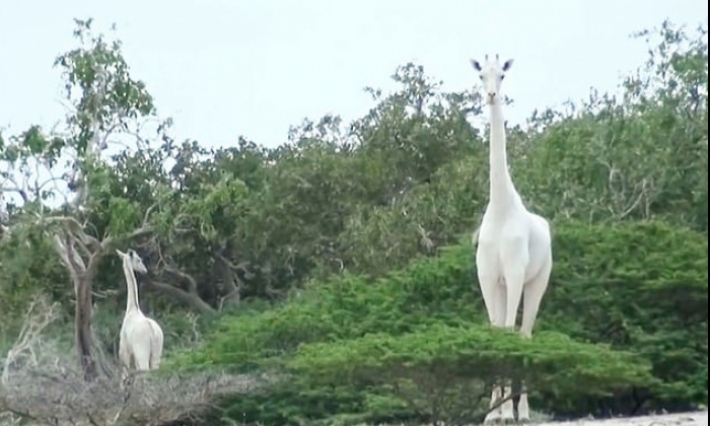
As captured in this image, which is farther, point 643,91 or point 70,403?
point 643,91

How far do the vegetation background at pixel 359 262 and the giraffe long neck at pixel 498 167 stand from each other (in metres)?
1.14

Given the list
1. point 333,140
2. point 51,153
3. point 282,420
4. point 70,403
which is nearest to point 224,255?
point 333,140

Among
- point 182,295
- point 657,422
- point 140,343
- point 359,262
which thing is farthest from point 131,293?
point 182,295

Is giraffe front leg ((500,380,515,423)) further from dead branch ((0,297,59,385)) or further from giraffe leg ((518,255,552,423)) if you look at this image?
dead branch ((0,297,59,385))

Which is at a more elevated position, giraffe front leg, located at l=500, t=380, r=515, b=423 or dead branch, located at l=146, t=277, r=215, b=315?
dead branch, located at l=146, t=277, r=215, b=315

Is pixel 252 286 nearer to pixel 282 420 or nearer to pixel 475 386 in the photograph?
pixel 282 420

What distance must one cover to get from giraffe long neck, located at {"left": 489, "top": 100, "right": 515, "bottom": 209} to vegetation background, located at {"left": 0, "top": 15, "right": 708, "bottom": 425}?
114 centimetres

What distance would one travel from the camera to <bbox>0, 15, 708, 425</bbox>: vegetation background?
37.2ft

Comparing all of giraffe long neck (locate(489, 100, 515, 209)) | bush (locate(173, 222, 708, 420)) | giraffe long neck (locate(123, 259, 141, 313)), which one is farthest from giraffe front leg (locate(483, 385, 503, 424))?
giraffe long neck (locate(123, 259, 141, 313))

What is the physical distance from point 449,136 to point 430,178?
113 centimetres

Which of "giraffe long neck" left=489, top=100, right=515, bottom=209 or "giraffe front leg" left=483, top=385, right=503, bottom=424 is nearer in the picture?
"giraffe front leg" left=483, top=385, right=503, bottom=424

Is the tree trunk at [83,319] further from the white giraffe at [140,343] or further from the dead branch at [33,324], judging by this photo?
the dead branch at [33,324]

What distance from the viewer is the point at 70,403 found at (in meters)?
11.5

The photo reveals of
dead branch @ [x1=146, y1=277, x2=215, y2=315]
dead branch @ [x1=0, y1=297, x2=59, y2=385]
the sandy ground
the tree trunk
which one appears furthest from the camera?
dead branch @ [x1=146, y1=277, x2=215, y2=315]
